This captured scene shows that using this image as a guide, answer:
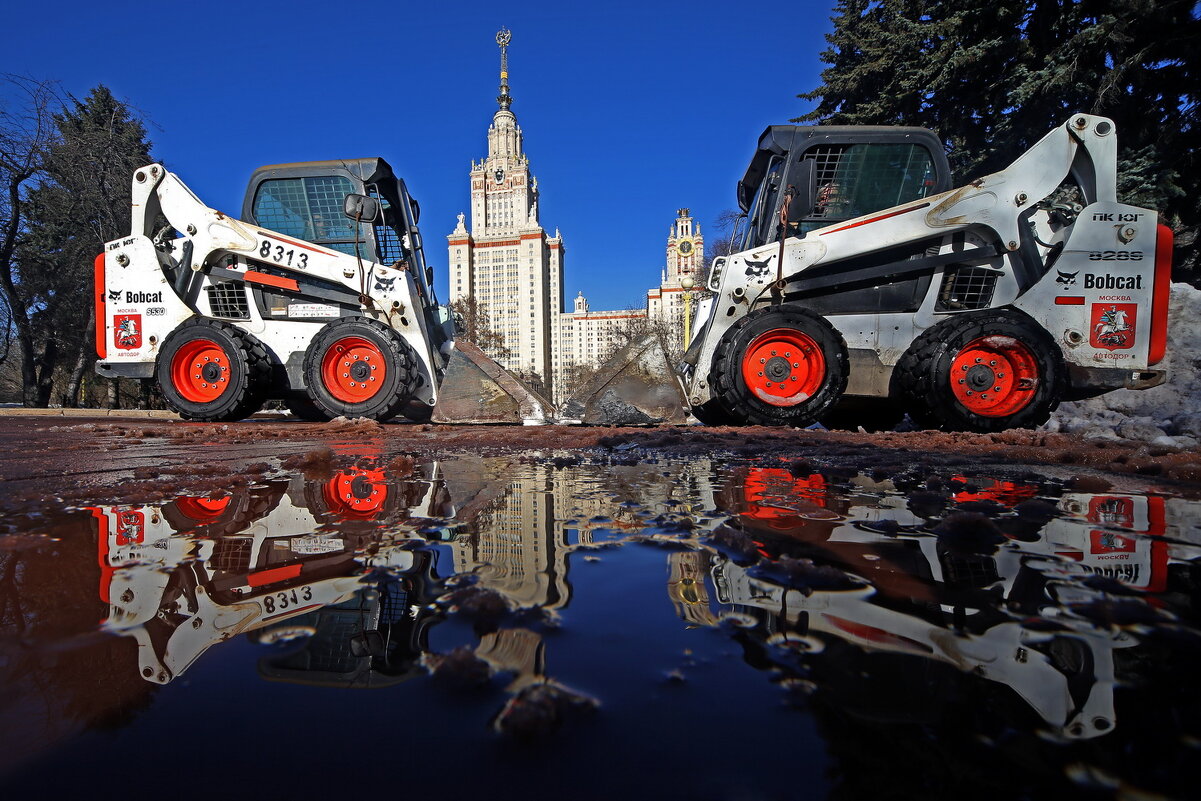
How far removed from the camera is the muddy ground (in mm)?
2390

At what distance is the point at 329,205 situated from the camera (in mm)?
7176

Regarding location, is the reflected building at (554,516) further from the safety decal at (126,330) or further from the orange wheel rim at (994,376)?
the safety decal at (126,330)

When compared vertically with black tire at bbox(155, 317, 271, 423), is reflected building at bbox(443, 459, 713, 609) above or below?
below

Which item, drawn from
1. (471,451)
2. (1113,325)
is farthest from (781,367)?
(471,451)

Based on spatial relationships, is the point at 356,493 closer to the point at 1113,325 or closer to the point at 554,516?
the point at 554,516

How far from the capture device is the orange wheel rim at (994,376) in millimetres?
5051

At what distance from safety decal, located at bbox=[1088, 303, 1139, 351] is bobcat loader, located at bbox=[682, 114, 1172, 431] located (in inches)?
0.4

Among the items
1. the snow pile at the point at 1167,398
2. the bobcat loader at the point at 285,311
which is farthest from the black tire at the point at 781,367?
the snow pile at the point at 1167,398

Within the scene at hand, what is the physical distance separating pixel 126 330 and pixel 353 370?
3.10m

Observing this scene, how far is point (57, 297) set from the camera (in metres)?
19.5

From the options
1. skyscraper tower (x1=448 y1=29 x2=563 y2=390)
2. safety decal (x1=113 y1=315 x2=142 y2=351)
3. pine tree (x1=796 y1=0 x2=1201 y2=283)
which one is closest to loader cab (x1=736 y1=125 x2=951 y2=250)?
safety decal (x1=113 y1=315 x2=142 y2=351)

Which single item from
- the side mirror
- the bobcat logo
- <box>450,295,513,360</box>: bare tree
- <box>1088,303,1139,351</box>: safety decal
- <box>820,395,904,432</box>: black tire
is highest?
<box>450,295,513,360</box>: bare tree

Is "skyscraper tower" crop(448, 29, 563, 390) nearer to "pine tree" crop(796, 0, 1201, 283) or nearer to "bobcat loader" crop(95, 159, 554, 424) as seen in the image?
"pine tree" crop(796, 0, 1201, 283)

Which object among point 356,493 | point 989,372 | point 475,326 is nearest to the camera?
point 356,493
